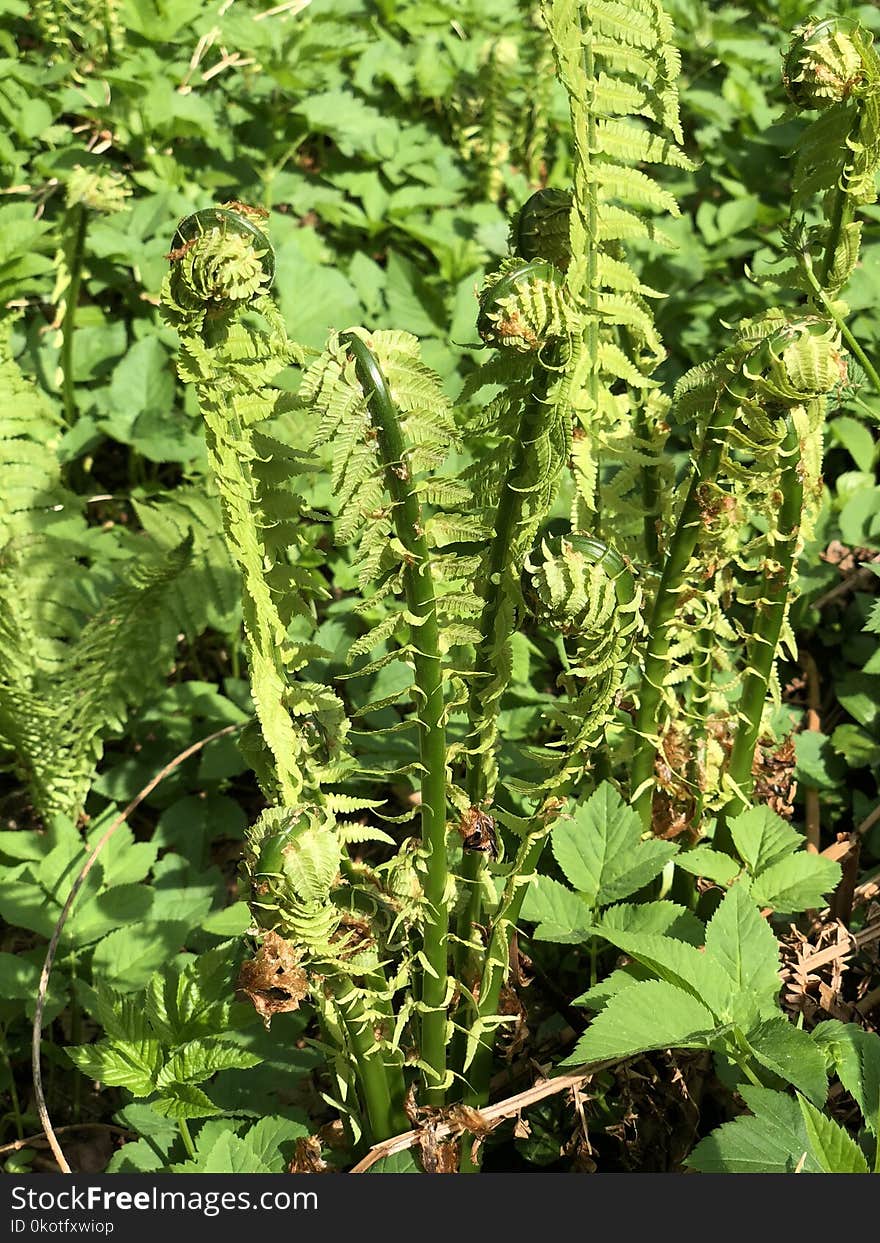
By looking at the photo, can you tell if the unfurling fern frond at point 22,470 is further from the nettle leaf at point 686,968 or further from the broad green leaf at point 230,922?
the nettle leaf at point 686,968

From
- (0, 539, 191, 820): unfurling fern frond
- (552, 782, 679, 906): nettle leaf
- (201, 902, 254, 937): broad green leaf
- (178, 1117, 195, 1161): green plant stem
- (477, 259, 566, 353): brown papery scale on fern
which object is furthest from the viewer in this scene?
(0, 539, 191, 820): unfurling fern frond

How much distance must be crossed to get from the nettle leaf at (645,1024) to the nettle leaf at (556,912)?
21 centimetres

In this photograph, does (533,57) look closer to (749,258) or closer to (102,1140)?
(749,258)

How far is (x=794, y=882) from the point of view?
68.2 inches

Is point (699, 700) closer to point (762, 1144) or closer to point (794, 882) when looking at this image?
point (794, 882)

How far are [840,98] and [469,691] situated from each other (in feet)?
2.81

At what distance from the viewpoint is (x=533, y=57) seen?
3.96 metres

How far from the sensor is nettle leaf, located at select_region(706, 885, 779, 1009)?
1.53 m

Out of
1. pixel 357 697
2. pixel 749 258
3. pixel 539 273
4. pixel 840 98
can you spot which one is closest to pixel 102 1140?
pixel 357 697

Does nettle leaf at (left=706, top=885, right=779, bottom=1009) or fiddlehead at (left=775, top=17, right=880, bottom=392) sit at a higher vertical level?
fiddlehead at (left=775, top=17, right=880, bottom=392)

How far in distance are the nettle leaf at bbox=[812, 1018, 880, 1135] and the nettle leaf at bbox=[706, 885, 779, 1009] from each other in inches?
3.1

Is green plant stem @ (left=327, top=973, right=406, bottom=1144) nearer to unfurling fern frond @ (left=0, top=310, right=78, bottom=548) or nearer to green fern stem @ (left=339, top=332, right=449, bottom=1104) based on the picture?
green fern stem @ (left=339, top=332, right=449, bottom=1104)

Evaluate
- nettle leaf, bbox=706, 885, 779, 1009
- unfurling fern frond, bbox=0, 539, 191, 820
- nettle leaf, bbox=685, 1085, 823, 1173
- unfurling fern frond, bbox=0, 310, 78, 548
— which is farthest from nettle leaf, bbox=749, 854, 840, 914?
unfurling fern frond, bbox=0, 310, 78, 548

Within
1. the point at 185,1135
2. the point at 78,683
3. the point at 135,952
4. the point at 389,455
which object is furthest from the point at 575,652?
the point at 78,683
